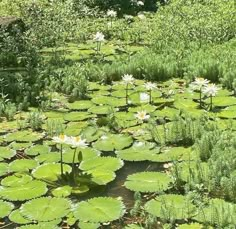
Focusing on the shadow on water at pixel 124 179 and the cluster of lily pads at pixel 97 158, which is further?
the shadow on water at pixel 124 179

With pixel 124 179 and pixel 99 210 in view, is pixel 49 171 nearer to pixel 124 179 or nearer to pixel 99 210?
pixel 124 179

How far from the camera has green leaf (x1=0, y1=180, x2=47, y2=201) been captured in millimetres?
3979

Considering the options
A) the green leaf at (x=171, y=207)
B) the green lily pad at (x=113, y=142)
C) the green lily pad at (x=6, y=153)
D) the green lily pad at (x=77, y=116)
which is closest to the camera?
the green leaf at (x=171, y=207)

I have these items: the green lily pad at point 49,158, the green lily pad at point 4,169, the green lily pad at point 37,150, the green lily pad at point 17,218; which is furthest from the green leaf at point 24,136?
the green lily pad at point 17,218

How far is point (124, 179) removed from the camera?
429cm

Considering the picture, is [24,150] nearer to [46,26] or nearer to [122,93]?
[122,93]

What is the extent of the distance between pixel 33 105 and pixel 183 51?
242 cm

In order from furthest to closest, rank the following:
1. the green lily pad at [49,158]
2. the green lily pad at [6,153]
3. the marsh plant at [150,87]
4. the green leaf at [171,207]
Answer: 1. the marsh plant at [150,87]
2. the green lily pad at [6,153]
3. the green lily pad at [49,158]
4. the green leaf at [171,207]

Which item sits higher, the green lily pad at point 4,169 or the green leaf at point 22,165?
the green leaf at point 22,165

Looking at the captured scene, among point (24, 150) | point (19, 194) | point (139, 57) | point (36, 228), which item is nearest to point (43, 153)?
point (24, 150)

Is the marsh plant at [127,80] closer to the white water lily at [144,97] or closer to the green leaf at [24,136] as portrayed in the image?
the white water lily at [144,97]

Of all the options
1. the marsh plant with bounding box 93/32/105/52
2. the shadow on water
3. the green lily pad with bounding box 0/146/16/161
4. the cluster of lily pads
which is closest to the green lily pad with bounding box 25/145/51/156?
the cluster of lily pads

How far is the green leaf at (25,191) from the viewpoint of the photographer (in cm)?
398

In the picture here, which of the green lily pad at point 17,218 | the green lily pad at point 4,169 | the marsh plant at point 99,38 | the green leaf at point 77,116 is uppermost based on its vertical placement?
the marsh plant at point 99,38
